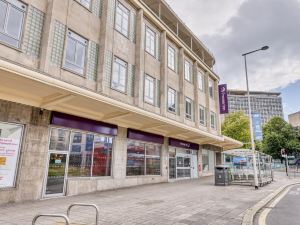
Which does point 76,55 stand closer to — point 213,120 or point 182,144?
point 182,144

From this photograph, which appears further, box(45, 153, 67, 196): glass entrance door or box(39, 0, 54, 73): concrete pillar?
box(45, 153, 67, 196): glass entrance door

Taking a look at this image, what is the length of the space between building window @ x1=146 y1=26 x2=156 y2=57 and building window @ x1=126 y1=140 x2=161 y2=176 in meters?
7.27

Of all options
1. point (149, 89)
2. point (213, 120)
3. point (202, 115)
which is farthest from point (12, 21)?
point (213, 120)

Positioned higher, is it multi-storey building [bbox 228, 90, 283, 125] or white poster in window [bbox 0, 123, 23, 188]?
multi-storey building [bbox 228, 90, 283, 125]

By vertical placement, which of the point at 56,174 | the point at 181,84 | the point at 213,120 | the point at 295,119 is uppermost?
the point at 295,119

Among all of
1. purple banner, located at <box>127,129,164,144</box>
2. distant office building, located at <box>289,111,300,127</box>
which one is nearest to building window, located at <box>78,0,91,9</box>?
purple banner, located at <box>127,129,164,144</box>

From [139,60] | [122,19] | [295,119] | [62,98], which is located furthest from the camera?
[295,119]

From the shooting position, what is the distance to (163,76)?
1877 cm

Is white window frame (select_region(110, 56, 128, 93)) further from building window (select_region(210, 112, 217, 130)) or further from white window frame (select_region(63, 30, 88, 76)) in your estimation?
building window (select_region(210, 112, 217, 130))

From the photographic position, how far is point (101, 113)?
12.7 meters

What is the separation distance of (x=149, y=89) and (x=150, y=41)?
13.2 feet

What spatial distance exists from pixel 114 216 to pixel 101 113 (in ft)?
21.9

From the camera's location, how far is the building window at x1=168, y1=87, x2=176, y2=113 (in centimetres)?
1997

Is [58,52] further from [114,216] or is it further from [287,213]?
[287,213]
